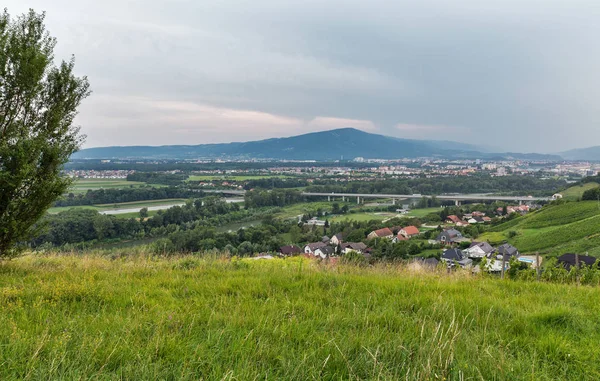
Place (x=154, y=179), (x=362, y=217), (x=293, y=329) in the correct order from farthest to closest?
(x=154, y=179), (x=362, y=217), (x=293, y=329)

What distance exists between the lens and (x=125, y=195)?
61.2 m

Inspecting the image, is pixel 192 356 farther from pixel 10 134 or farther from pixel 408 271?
pixel 10 134

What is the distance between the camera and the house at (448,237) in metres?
32.7

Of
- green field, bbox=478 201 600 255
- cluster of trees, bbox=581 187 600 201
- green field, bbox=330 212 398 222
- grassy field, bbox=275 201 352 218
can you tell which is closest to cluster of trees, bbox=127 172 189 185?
grassy field, bbox=275 201 352 218

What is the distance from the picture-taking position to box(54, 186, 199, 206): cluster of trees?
5410cm

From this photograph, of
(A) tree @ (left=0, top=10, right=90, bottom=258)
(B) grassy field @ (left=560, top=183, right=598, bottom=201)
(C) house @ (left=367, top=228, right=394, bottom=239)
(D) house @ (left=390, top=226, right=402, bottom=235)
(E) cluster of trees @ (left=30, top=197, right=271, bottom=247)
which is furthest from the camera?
(B) grassy field @ (left=560, top=183, right=598, bottom=201)

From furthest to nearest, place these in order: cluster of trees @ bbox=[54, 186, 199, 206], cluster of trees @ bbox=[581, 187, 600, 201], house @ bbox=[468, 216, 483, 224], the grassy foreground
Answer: cluster of trees @ bbox=[54, 186, 199, 206], house @ bbox=[468, 216, 483, 224], cluster of trees @ bbox=[581, 187, 600, 201], the grassy foreground

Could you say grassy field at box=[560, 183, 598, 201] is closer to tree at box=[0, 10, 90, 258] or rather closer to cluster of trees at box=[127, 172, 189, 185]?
tree at box=[0, 10, 90, 258]

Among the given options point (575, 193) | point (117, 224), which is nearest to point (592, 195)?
point (575, 193)

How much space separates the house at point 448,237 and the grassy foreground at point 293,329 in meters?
30.3

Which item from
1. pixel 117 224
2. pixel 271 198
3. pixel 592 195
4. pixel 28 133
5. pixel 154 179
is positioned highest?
pixel 28 133

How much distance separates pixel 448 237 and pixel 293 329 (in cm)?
3477

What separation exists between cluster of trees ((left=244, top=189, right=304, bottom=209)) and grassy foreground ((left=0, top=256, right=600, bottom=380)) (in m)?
57.9

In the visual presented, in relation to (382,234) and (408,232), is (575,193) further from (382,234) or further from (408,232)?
(382,234)
